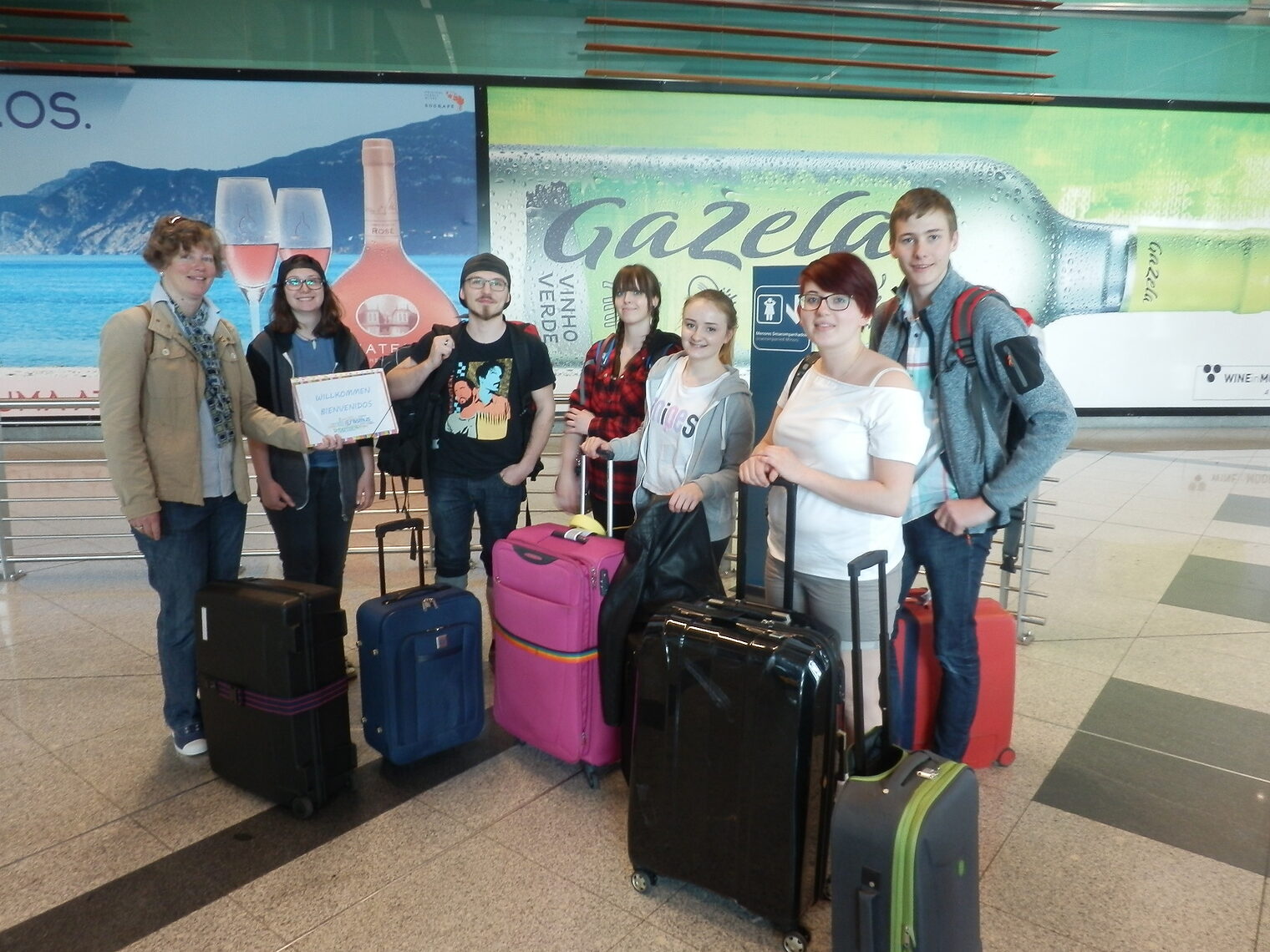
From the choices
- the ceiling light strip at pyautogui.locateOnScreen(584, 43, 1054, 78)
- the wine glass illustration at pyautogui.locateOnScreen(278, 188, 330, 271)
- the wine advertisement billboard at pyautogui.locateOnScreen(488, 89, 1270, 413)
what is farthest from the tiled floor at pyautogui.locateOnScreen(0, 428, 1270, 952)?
the ceiling light strip at pyautogui.locateOnScreen(584, 43, 1054, 78)

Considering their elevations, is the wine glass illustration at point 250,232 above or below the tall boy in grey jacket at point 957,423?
above

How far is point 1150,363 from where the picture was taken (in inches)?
342

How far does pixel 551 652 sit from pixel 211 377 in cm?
131

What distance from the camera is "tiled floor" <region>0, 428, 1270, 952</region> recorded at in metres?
1.89

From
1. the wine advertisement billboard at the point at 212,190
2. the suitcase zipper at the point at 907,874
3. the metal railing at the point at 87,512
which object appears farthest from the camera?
the wine advertisement billboard at the point at 212,190

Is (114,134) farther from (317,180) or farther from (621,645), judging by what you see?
(621,645)

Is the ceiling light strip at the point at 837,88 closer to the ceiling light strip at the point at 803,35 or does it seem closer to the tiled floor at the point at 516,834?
the ceiling light strip at the point at 803,35

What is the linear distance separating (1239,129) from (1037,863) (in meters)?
9.14

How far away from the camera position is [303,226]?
6992 mm

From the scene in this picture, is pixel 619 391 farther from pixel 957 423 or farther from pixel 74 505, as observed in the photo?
pixel 74 505

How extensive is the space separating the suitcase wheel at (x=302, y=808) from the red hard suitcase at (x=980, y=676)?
164 centimetres

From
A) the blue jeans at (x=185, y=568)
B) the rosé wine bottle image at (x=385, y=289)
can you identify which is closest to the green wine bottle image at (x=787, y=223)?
the rosé wine bottle image at (x=385, y=289)

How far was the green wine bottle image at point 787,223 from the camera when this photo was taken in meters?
7.53

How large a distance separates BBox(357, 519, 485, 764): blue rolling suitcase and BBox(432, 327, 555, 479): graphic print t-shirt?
0.33 metres
